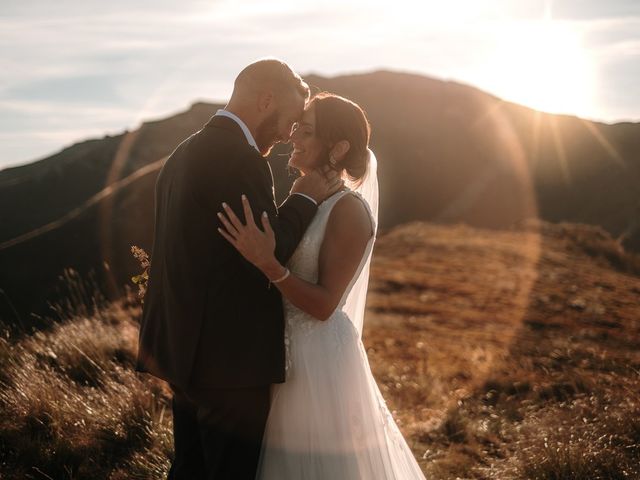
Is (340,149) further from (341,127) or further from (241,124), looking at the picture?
(241,124)

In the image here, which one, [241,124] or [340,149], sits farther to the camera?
[340,149]

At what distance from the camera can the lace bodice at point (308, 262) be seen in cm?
306

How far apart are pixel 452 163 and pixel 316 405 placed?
66.9 meters

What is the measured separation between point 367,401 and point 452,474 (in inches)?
71.9

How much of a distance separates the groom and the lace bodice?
0.50 feet

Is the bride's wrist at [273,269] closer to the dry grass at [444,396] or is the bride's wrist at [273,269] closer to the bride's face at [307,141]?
the bride's face at [307,141]

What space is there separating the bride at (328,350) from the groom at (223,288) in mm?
207

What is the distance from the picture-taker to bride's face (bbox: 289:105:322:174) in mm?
3219

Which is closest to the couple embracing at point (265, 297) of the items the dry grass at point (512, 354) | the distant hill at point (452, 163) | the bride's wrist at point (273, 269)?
the bride's wrist at point (273, 269)

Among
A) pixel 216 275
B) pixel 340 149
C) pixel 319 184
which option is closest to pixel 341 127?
pixel 340 149

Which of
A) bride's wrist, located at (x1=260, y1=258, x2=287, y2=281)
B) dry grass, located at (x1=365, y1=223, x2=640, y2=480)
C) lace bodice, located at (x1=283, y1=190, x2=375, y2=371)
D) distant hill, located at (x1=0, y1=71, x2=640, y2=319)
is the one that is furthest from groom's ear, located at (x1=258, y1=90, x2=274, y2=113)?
distant hill, located at (x1=0, y1=71, x2=640, y2=319)

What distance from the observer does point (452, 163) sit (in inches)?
2672

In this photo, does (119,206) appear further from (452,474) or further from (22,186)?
(22,186)

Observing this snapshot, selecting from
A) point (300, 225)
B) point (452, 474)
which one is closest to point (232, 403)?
point (300, 225)
